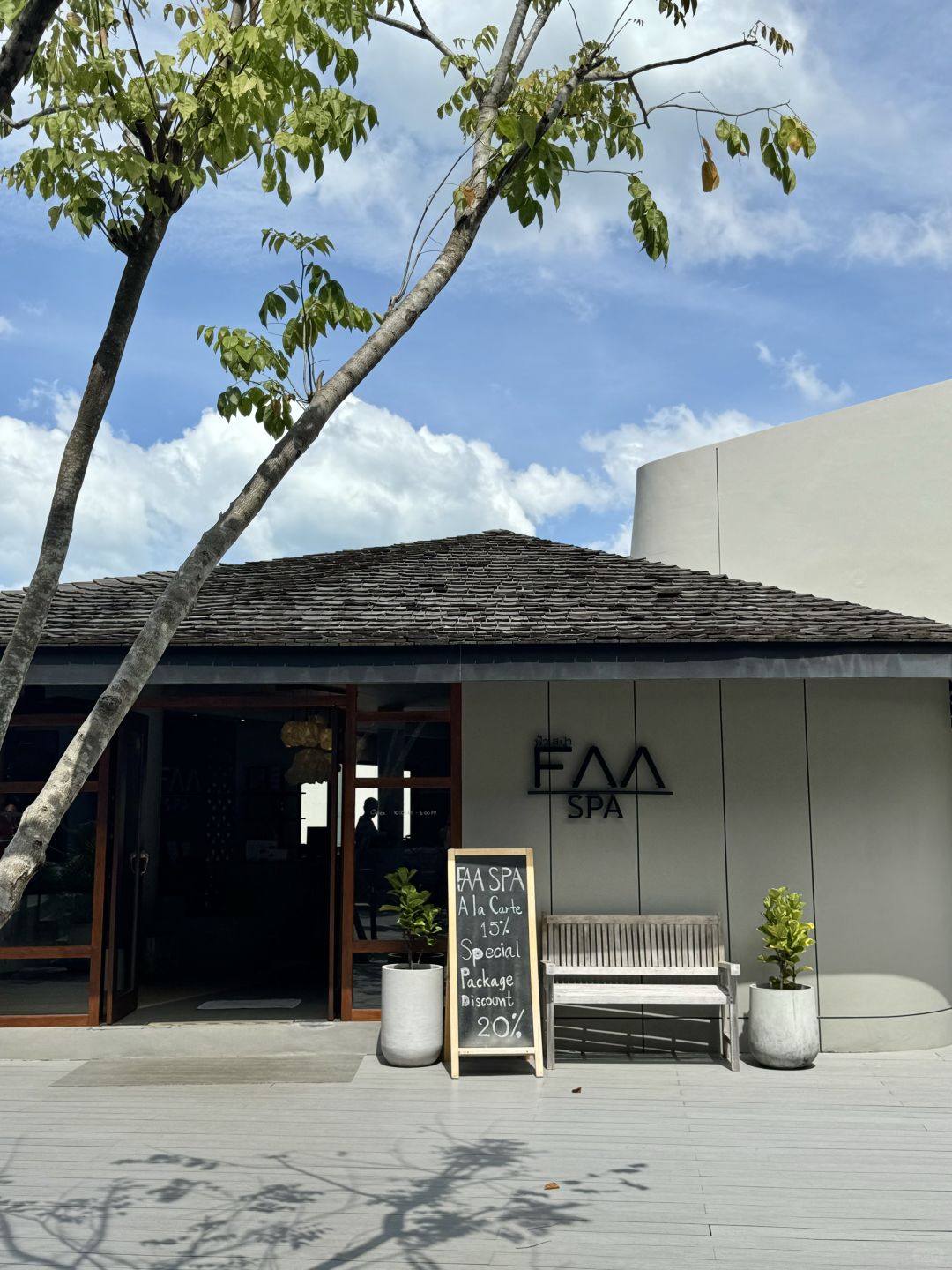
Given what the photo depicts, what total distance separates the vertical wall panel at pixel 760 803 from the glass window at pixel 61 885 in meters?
4.93

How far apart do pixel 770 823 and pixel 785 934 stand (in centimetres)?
100

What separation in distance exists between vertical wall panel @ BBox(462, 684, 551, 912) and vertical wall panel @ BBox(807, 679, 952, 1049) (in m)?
2.04

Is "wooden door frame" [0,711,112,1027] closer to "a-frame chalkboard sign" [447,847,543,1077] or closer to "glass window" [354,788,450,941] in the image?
"glass window" [354,788,450,941]

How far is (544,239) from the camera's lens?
6.05 meters

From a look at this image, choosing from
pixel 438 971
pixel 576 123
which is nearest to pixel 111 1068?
pixel 438 971

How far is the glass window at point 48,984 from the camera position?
9086mm

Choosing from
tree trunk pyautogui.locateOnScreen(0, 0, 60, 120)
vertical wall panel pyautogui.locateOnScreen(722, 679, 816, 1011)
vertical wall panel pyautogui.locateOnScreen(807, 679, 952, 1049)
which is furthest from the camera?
vertical wall panel pyautogui.locateOnScreen(722, 679, 816, 1011)

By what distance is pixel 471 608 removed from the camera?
9320 mm

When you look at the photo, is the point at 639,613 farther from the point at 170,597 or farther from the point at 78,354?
the point at 170,597

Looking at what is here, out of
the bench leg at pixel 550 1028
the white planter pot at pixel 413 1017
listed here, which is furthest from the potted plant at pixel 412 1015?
the bench leg at pixel 550 1028

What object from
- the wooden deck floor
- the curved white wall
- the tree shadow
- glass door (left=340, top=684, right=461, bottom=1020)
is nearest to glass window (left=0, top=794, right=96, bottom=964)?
the wooden deck floor

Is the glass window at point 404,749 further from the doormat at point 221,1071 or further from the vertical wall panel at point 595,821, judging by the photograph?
the doormat at point 221,1071

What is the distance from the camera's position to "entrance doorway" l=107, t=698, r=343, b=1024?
425 inches

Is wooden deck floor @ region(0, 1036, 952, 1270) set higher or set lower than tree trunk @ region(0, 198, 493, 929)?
lower
